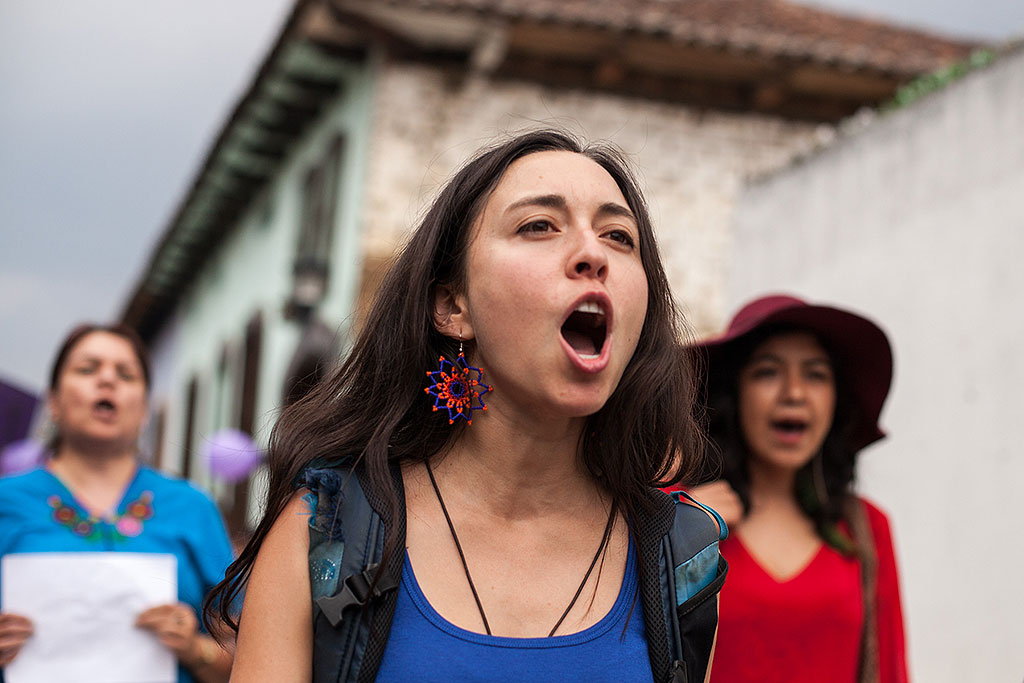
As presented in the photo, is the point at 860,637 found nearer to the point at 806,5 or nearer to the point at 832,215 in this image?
the point at 832,215

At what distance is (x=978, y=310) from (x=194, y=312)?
19684 millimetres

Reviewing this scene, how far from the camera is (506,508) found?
212 centimetres

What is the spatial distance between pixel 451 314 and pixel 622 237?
12.9 inches

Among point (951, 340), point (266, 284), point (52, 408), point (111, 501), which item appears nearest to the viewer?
point (111, 501)

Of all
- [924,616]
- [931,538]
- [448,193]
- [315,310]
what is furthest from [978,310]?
[315,310]

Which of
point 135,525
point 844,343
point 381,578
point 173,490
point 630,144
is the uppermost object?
point 630,144

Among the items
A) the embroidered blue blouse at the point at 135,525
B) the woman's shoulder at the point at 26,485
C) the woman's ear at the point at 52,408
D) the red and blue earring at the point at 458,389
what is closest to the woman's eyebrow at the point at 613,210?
the red and blue earring at the point at 458,389

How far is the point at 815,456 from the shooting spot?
148 inches

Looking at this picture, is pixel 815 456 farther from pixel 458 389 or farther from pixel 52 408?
pixel 52 408

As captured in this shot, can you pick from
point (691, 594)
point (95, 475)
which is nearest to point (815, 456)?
point (691, 594)

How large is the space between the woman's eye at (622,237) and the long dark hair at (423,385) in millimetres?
80

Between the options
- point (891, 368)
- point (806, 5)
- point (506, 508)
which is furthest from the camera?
point (806, 5)

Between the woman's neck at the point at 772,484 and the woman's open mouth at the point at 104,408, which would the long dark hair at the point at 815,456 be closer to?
the woman's neck at the point at 772,484

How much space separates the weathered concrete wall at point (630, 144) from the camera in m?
12.1
